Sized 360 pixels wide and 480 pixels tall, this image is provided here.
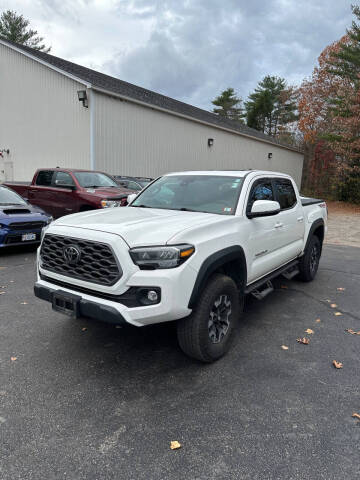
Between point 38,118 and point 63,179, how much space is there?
8790 mm

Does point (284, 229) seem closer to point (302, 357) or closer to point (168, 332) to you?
point (302, 357)

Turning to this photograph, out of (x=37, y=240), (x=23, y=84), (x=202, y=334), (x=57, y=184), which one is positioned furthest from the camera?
(x=23, y=84)

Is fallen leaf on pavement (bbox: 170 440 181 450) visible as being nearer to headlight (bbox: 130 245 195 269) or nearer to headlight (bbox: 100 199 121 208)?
headlight (bbox: 130 245 195 269)

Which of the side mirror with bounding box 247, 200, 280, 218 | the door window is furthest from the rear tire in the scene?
the door window

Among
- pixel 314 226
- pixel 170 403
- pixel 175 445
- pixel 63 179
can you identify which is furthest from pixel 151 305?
pixel 63 179

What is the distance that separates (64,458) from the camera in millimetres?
2029

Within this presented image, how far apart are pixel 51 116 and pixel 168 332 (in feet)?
47.6

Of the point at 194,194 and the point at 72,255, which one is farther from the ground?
the point at 194,194

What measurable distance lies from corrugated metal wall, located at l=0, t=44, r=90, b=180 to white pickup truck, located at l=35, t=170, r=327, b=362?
11.5 m

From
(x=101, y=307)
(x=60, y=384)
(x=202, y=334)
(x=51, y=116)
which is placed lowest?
(x=60, y=384)

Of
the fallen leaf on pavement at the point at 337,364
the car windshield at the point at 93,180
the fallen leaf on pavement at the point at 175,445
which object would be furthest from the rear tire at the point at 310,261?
the car windshield at the point at 93,180

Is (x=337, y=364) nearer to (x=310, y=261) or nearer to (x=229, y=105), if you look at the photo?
(x=310, y=261)

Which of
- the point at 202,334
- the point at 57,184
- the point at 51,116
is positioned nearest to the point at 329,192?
the point at 51,116

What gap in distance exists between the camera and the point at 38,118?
16.0 metres
